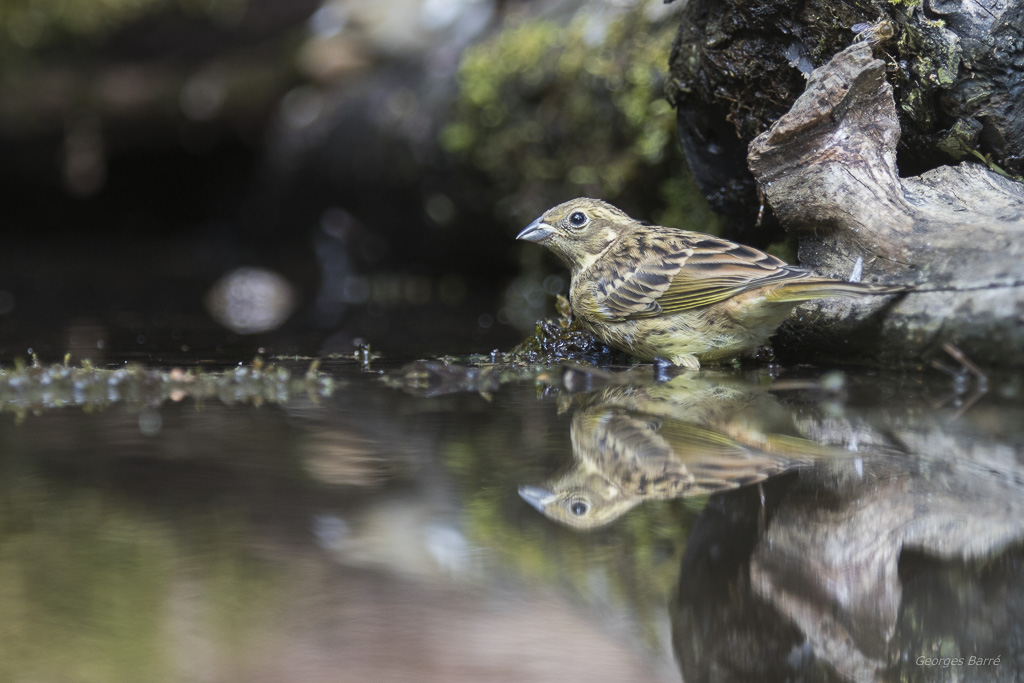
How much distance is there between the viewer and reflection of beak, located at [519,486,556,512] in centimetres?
284

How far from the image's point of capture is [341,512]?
2.80m

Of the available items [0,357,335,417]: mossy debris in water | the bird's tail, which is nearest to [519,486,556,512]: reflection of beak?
[0,357,335,417]: mossy debris in water

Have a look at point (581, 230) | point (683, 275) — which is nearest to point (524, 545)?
point (683, 275)

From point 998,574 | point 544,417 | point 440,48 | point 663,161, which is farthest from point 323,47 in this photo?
point 998,574

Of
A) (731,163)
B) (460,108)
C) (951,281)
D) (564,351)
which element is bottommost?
(564,351)

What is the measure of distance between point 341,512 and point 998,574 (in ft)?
5.80

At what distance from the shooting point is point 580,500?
2852mm

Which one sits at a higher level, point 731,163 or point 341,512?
point 731,163

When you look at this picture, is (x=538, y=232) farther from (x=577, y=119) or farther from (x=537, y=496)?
(x=537, y=496)

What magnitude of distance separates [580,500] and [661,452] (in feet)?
1.70

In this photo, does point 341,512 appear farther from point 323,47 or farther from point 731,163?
point 323,47

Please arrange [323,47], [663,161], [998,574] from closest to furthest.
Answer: [998,574]
[663,161]
[323,47]

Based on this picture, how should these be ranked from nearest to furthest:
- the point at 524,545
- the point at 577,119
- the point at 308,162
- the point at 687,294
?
the point at 524,545
the point at 687,294
the point at 577,119
the point at 308,162

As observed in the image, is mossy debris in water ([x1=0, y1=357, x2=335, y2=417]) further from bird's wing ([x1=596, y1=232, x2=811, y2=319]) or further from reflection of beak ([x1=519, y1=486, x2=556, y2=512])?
reflection of beak ([x1=519, y1=486, x2=556, y2=512])
